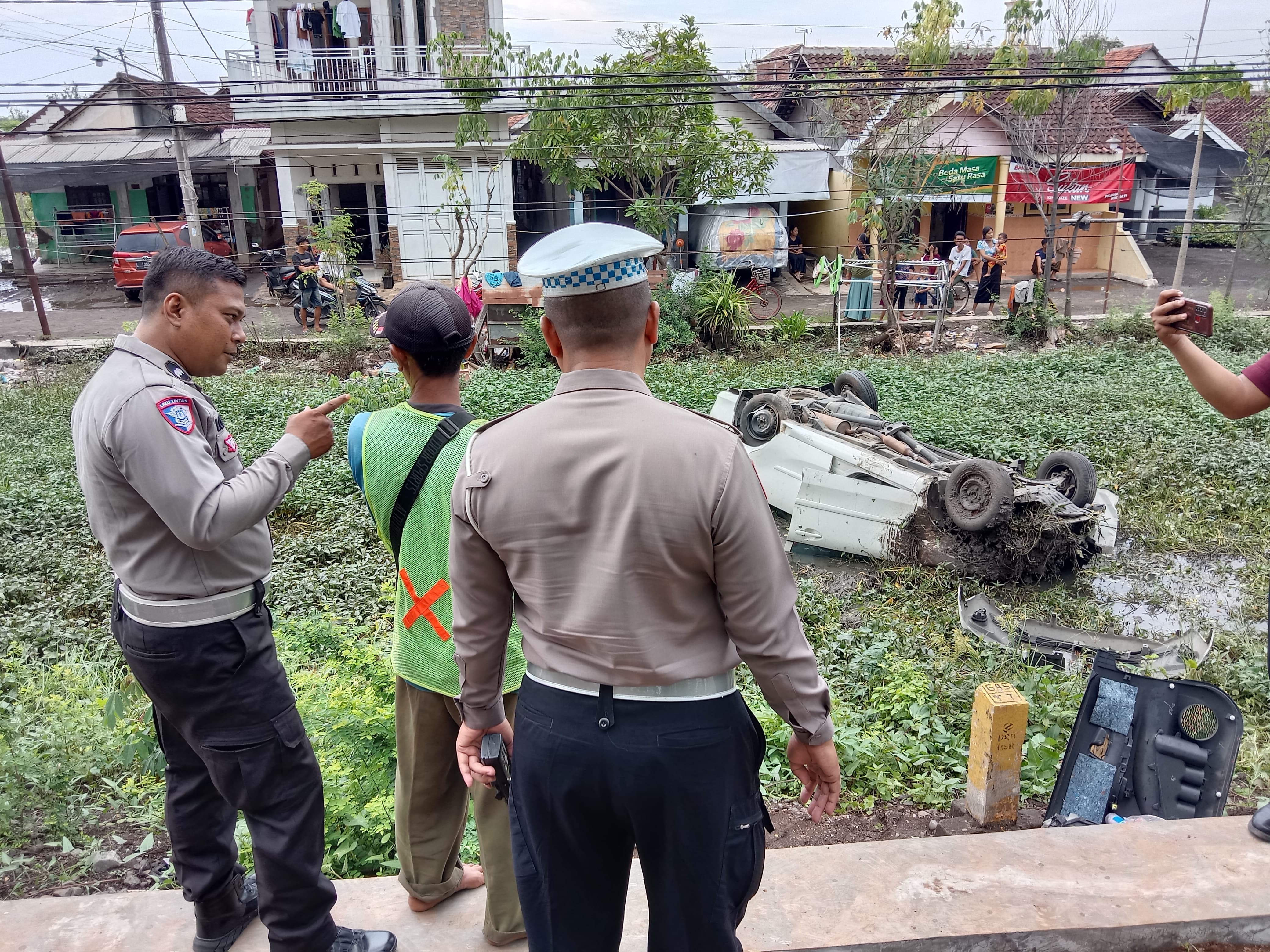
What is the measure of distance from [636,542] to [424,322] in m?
0.96

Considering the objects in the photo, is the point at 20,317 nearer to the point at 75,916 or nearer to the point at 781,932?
the point at 75,916

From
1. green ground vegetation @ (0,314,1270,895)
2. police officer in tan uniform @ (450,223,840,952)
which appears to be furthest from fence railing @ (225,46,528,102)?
police officer in tan uniform @ (450,223,840,952)

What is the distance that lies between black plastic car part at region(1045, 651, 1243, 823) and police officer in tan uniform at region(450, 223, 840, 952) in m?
2.05

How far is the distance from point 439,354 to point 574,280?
708 mm

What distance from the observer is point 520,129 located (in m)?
18.8

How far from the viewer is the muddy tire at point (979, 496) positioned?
683 cm

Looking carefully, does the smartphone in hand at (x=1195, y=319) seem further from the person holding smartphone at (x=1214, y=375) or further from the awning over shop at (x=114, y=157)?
the awning over shop at (x=114, y=157)

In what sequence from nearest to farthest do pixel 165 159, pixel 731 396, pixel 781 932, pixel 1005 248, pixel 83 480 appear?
pixel 83 480
pixel 781 932
pixel 731 396
pixel 1005 248
pixel 165 159

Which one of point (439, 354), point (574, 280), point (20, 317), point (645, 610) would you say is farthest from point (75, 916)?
point (20, 317)

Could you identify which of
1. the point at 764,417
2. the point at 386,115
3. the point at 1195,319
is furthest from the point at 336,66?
the point at 1195,319

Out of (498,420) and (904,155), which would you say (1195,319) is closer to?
(498,420)

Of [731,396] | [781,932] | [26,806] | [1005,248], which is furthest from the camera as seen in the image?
[1005,248]

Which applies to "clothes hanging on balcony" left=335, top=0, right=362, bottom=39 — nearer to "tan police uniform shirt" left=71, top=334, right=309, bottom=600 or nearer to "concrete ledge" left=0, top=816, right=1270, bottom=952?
"tan police uniform shirt" left=71, top=334, right=309, bottom=600

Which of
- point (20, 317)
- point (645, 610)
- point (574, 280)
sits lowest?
point (20, 317)
